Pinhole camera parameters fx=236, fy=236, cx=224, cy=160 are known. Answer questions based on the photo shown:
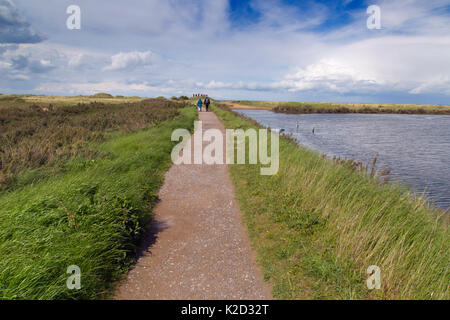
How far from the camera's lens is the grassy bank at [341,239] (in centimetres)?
356

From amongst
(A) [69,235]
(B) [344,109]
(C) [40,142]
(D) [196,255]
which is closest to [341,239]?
(D) [196,255]

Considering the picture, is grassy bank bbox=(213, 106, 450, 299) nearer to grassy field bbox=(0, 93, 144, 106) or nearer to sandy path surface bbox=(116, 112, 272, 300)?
sandy path surface bbox=(116, 112, 272, 300)

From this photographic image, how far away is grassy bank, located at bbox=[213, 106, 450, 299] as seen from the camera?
356cm

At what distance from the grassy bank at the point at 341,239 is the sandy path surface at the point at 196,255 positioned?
0.35 metres

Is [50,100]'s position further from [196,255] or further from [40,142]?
[196,255]

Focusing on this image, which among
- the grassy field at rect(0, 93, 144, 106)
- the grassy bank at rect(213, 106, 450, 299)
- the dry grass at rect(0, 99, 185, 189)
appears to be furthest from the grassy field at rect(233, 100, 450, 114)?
the grassy bank at rect(213, 106, 450, 299)

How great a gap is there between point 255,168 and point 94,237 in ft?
21.3

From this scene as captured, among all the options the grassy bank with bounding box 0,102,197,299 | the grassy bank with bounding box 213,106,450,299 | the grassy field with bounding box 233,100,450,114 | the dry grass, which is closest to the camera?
the grassy bank with bounding box 0,102,197,299

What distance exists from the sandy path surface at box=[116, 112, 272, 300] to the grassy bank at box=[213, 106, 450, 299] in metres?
0.35

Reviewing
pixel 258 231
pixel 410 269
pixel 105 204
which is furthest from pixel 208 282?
pixel 410 269

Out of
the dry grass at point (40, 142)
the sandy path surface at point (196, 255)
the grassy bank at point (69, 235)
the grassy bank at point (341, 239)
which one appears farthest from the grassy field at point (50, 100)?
the grassy bank at point (341, 239)
